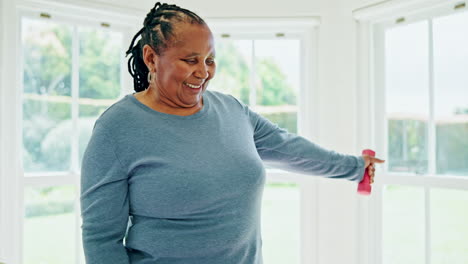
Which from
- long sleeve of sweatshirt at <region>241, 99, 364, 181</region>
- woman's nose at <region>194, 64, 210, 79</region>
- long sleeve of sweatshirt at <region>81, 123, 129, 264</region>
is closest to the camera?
long sleeve of sweatshirt at <region>81, 123, 129, 264</region>

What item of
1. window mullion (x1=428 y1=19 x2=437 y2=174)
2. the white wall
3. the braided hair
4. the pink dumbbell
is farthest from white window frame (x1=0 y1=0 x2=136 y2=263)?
window mullion (x1=428 y1=19 x2=437 y2=174)

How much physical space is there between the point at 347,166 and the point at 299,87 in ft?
2.87

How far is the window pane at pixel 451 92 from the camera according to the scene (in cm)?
175

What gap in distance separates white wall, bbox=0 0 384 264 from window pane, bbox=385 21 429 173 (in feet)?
0.53

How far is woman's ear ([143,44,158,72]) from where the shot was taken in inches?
44.4

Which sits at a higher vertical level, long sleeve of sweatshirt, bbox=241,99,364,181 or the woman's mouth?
the woman's mouth

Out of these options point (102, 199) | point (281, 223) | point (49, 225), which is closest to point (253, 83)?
point (281, 223)

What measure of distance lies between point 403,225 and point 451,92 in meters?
0.62

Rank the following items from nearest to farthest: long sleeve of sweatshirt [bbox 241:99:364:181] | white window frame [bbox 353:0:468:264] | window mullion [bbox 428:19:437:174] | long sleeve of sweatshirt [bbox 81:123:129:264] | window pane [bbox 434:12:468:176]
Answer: long sleeve of sweatshirt [bbox 81:123:129:264]
long sleeve of sweatshirt [bbox 241:99:364:181]
window pane [bbox 434:12:468:176]
window mullion [bbox 428:19:437:174]
white window frame [bbox 353:0:468:264]

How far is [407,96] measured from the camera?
77.2 inches

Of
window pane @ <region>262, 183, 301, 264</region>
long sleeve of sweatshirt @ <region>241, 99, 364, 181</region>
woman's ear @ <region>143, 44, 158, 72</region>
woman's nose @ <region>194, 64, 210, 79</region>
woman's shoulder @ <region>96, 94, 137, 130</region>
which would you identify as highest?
woman's ear @ <region>143, 44, 158, 72</region>

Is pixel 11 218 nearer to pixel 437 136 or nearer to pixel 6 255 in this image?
pixel 6 255

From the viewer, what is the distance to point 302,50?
223cm

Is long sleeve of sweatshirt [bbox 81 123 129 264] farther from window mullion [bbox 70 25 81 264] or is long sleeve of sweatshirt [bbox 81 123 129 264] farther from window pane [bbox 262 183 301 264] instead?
window pane [bbox 262 183 301 264]
